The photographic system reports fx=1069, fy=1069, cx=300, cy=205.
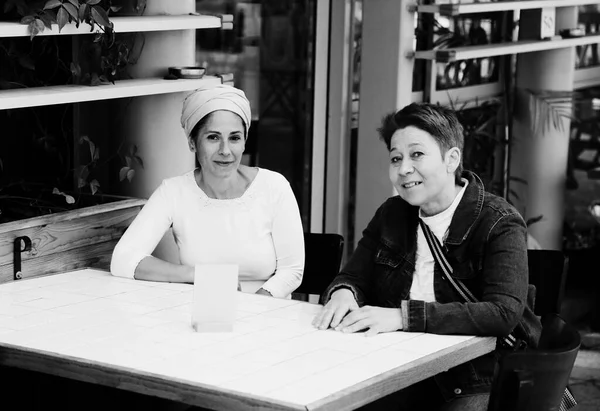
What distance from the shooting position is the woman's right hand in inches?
111

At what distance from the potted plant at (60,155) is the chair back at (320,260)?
2.31 ft

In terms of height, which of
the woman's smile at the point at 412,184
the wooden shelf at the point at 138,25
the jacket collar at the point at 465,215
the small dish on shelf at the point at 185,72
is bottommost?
the jacket collar at the point at 465,215

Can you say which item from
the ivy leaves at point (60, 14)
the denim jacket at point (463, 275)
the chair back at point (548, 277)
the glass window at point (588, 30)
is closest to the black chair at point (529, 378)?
the denim jacket at point (463, 275)

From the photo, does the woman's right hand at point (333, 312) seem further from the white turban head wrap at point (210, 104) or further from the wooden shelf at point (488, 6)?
the wooden shelf at point (488, 6)

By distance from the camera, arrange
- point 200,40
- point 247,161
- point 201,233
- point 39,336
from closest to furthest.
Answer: point 39,336 < point 201,233 < point 200,40 < point 247,161

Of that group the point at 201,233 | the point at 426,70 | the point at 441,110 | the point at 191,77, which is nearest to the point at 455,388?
the point at 441,110

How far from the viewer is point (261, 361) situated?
2533 mm

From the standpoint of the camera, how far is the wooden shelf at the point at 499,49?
4.88 metres

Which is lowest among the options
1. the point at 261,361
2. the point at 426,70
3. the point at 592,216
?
the point at 592,216

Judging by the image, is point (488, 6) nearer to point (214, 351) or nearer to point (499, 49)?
point (499, 49)

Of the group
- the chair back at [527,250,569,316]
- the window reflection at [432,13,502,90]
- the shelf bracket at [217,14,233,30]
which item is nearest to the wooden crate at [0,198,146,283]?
the shelf bracket at [217,14,233,30]

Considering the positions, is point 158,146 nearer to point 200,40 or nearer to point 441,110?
point 200,40

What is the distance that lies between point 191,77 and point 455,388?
5.69ft

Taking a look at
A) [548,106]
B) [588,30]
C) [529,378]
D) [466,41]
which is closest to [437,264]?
[529,378]
